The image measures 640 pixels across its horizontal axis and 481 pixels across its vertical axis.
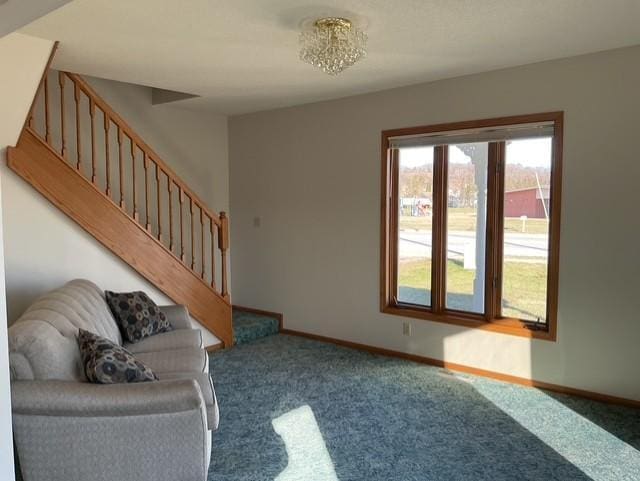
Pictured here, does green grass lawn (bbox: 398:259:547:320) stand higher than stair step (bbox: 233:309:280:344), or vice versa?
green grass lawn (bbox: 398:259:547:320)

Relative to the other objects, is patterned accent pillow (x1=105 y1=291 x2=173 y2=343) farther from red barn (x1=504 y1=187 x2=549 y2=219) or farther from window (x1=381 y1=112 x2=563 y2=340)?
red barn (x1=504 y1=187 x2=549 y2=219)

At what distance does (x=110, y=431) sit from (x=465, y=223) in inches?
123

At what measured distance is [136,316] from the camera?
11.5 ft

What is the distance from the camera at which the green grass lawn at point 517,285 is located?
12.8ft

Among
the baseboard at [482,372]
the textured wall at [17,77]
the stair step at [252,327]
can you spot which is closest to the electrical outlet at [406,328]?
the baseboard at [482,372]

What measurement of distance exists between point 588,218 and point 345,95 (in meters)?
2.35

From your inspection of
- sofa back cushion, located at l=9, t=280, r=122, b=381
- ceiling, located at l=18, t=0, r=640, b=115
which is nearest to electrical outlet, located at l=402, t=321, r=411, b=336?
ceiling, located at l=18, t=0, r=640, b=115

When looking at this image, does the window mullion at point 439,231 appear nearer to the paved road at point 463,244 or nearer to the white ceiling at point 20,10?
the paved road at point 463,244

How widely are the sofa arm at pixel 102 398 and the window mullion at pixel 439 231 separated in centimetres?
266

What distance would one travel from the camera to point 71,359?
2350 millimetres

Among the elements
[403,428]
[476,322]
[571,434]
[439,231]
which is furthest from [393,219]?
[571,434]

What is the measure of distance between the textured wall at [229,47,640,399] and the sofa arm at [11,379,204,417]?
8.76ft

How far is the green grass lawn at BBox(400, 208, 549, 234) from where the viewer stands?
12.7ft

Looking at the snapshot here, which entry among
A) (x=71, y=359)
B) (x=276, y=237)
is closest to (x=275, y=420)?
(x=71, y=359)
